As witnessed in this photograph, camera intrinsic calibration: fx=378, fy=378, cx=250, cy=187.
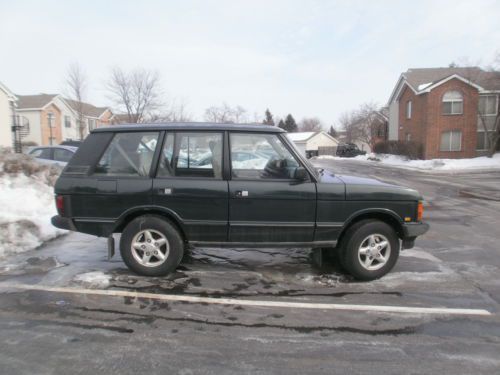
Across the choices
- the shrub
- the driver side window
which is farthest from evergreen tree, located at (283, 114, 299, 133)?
the driver side window

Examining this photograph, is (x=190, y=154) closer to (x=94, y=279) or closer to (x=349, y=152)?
(x=94, y=279)

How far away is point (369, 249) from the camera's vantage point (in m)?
4.60

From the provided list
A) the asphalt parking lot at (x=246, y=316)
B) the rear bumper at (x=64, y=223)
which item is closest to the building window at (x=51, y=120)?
the asphalt parking lot at (x=246, y=316)

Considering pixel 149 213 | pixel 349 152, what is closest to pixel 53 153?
pixel 149 213

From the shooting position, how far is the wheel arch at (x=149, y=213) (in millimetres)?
4555

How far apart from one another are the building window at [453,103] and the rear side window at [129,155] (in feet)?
108

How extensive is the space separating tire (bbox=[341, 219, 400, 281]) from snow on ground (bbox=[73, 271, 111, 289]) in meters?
2.90

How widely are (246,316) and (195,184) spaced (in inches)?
65.1

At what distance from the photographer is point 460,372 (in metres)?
2.81

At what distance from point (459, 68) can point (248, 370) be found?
130 feet

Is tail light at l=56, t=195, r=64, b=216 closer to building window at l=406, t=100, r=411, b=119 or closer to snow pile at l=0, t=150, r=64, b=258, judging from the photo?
snow pile at l=0, t=150, r=64, b=258

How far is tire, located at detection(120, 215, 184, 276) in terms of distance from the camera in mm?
4570

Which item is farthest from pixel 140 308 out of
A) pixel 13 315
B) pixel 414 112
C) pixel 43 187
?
pixel 414 112

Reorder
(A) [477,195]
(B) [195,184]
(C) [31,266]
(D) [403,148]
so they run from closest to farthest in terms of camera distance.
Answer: (B) [195,184] < (C) [31,266] < (A) [477,195] < (D) [403,148]
